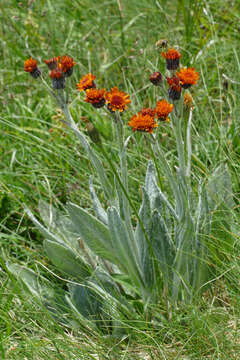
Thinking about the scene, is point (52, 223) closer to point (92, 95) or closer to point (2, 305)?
point (2, 305)

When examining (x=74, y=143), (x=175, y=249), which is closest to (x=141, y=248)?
(x=175, y=249)

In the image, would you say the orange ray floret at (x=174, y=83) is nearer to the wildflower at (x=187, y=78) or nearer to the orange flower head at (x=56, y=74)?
the wildflower at (x=187, y=78)

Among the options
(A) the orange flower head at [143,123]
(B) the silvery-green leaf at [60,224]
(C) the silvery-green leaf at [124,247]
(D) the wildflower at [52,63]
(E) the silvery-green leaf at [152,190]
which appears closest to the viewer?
(A) the orange flower head at [143,123]

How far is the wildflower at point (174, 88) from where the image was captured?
1324mm

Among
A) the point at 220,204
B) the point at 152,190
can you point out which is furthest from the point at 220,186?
the point at 152,190

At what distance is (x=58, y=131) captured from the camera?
9.19ft

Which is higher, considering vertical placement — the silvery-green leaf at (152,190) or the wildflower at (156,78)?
the wildflower at (156,78)

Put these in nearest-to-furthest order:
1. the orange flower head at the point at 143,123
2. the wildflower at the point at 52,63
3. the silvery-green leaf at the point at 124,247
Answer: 1. the orange flower head at the point at 143,123
2. the wildflower at the point at 52,63
3. the silvery-green leaf at the point at 124,247

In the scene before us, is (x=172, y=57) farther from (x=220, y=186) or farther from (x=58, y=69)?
(x=220, y=186)

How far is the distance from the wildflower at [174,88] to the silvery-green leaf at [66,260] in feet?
2.18

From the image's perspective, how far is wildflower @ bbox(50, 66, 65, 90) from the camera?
1.37m

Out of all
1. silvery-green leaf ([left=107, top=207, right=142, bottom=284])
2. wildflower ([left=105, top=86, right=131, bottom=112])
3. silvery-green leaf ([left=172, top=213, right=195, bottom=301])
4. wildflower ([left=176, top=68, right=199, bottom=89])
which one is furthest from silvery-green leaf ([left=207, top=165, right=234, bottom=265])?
wildflower ([left=105, top=86, right=131, bottom=112])

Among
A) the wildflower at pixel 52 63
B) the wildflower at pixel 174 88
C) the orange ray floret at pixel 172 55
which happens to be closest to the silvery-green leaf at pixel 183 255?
the wildflower at pixel 174 88

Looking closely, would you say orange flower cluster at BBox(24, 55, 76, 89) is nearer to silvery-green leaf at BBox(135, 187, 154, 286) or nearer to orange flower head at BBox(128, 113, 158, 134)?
orange flower head at BBox(128, 113, 158, 134)
